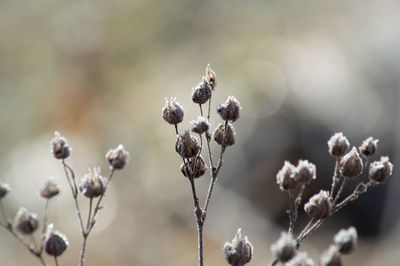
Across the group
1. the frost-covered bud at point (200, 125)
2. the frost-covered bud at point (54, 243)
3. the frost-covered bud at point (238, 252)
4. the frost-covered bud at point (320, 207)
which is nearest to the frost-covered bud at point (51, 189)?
the frost-covered bud at point (54, 243)

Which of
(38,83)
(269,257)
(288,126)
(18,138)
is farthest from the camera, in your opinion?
(38,83)

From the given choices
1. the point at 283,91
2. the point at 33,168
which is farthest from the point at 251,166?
the point at 33,168

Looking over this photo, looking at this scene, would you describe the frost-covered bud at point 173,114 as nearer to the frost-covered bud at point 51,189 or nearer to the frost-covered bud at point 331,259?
the frost-covered bud at point 51,189

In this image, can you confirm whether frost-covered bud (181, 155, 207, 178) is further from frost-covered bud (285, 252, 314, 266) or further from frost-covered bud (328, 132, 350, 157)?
frost-covered bud (285, 252, 314, 266)

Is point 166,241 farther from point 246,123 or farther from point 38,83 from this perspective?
point 38,83

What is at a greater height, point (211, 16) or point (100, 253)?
point (211, 16)

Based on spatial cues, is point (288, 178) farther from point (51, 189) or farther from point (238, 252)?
point (51, 189)

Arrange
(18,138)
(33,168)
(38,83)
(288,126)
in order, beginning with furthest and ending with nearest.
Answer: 1. (38,83)
2. (18,138)
3. (33,168)
4. (288,126)
